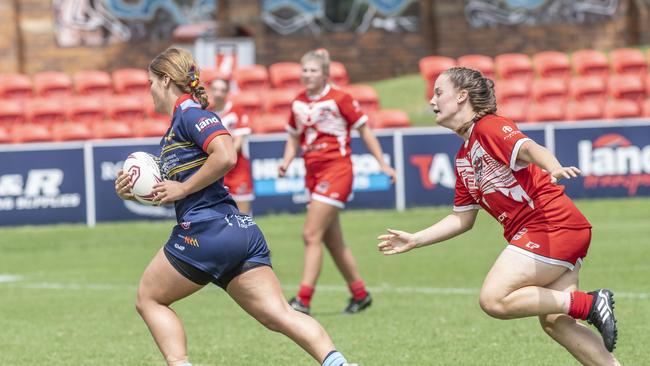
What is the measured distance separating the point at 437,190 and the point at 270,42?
1098cm

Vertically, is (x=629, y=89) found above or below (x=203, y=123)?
below

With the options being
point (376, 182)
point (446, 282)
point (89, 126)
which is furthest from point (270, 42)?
point (446, 282)

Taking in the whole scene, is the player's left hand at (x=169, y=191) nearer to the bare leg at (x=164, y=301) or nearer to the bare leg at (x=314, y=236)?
the bare leg at (x=164, y=301)

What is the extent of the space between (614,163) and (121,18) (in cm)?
1337

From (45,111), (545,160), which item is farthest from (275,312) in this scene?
(45,111)

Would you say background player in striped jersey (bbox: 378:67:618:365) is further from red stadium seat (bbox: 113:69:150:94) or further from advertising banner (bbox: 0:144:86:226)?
red stadium seat (bbox: 113:69:150:94)

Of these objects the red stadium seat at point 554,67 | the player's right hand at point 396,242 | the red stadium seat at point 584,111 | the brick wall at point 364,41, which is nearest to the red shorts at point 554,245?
the player's right hand at point 396,242

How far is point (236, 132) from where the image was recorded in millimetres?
13562

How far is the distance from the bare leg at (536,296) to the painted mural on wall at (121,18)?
2338 cm

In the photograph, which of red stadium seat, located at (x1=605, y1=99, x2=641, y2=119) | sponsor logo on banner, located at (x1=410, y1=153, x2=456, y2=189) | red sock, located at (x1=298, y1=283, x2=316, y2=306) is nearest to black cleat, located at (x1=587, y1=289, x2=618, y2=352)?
red sock, located at (x1=298, y1=283, x2=316, y2=306)

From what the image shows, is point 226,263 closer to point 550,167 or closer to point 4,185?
point 550,167

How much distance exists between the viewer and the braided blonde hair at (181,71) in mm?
6586

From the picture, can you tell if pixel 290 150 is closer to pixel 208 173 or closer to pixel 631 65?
pixel 208 173

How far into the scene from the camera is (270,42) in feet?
97.8
